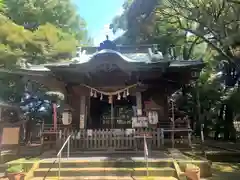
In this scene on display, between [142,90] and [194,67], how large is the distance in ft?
8.43

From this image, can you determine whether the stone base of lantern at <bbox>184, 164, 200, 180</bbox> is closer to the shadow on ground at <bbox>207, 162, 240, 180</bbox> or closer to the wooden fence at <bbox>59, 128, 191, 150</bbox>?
the shadow on ground at <bbox>207, 162, 240, 180</bbox>

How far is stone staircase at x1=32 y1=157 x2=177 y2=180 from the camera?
7.21 m

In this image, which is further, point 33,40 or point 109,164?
point 33,40

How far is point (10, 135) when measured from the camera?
34.2 ft

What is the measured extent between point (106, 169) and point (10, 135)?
16.9ft

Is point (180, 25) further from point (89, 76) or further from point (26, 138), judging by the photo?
point (26, 138)

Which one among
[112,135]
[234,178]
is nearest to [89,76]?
[112,135]

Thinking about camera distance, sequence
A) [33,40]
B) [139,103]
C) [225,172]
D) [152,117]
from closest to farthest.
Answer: [225,172], [152,117], [139,103], [33,40]

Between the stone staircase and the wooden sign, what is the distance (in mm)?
3220

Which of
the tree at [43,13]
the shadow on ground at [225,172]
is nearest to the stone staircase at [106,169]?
the shadow on ground at [225,172]

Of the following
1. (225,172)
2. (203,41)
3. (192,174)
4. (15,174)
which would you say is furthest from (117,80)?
(203,41)

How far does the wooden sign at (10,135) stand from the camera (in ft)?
34.1

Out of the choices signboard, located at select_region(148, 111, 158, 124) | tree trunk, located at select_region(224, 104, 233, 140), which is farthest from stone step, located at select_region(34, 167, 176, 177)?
tree trunk, located at select_region(224, 104, 233, 140)

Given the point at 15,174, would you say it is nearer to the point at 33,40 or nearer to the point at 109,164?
the point at 109,164
